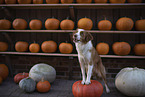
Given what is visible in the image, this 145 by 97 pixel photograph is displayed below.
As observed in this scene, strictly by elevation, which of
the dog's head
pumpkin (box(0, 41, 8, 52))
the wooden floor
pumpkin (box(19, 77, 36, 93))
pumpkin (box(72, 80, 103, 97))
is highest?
the dog's head

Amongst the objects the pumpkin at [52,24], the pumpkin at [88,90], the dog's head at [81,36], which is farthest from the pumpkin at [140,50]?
the pumpkin at [52,24]

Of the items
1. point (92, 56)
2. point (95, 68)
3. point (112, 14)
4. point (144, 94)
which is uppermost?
point (112, 14)

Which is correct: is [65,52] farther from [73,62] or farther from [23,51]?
[23,51]

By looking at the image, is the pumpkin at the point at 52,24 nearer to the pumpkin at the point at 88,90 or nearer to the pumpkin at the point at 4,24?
the pumpkin at the point at 4,24

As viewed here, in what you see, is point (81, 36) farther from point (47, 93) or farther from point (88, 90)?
point (47, 93)

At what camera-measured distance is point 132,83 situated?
7.87 ft

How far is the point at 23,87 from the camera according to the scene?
2.63 m

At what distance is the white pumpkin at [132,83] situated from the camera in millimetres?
2379

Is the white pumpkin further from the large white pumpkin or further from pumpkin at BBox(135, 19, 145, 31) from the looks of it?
the large white pumpkin

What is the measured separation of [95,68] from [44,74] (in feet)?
4.10

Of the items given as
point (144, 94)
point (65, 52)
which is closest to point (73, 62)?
point (65, 52)

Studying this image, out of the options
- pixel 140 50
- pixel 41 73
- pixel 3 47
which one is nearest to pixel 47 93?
pixel 41 73

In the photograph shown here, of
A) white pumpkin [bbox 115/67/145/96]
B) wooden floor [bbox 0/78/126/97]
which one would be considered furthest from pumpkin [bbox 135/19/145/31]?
wooden floor [bbox 0/78/126/97]

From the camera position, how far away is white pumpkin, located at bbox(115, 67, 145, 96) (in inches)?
93.7
